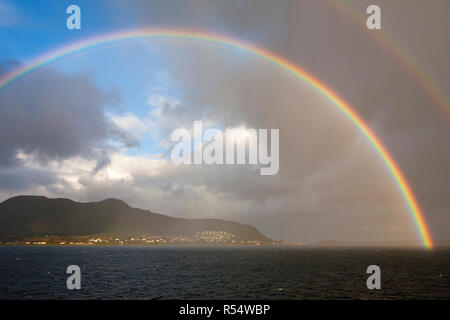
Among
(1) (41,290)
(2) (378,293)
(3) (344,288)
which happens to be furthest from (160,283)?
(2) (378,293)

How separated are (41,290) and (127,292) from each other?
17.3 meters

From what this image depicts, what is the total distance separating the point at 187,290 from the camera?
62.4 meters
